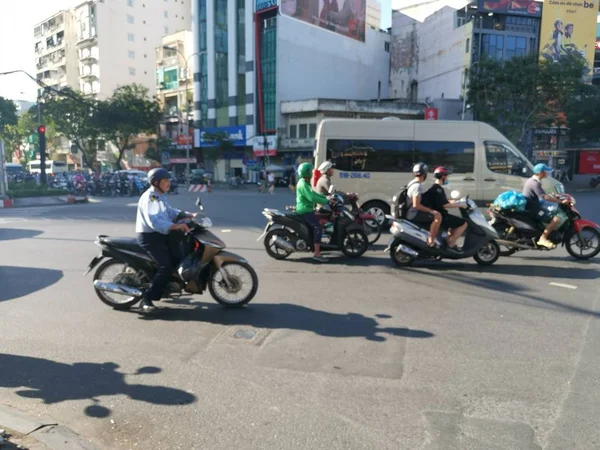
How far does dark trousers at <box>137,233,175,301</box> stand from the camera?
5184 mm

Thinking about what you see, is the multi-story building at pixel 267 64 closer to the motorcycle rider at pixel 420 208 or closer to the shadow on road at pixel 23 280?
the motorcycle rider at pixel 420 208

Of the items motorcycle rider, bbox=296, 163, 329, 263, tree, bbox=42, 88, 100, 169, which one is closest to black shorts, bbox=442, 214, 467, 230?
motorcycle rider, bbox=296, 163, 329, 263

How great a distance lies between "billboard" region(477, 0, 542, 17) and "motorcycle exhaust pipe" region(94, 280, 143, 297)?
1834 inches

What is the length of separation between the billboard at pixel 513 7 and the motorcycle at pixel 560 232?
41.8 meters

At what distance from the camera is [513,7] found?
4294 cm

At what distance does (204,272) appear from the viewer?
5.48 metres

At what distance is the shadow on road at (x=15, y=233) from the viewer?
1098cm

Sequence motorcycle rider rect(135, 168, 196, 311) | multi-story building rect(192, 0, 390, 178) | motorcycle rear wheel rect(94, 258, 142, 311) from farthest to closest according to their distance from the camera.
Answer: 1. multi-story building rect(192, 0, 390, 178)
2. motorcycle rear wheel rect(94, 258, 142, 311)
3. motorcycle rider rect(135, 168, 196, 311)

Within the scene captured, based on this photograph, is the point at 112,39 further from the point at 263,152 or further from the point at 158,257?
the point at 158,257

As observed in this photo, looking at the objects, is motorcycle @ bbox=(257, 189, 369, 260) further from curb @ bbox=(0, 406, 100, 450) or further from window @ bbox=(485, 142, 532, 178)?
curb @ bbox=(0, 406, 100, 450)

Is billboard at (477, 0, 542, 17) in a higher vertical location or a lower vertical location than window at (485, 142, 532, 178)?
higher

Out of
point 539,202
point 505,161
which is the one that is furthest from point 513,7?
point 539,202

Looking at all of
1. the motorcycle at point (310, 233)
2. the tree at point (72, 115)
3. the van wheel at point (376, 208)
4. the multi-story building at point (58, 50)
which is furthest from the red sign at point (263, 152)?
the multi-story building at point (58, 50)

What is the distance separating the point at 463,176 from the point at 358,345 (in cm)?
802
